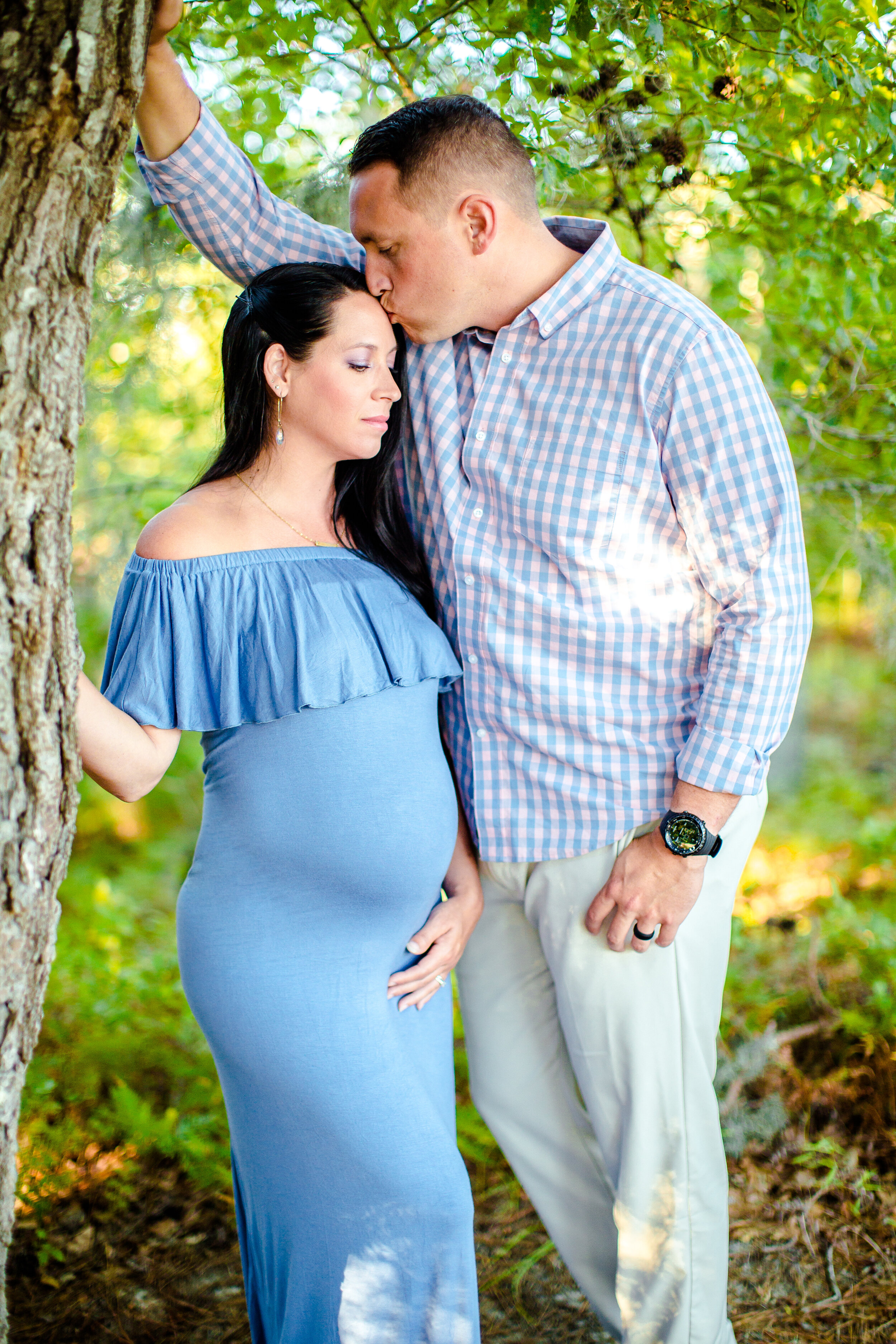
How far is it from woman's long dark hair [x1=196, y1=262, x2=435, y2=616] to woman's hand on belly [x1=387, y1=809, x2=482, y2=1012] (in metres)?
0.55

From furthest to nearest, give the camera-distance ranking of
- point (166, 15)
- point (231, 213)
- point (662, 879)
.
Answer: point (231, 213) < point (662, 879) < point (166, 15)

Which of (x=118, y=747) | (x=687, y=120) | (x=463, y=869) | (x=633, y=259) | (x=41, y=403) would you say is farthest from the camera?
(x=633, y=259)

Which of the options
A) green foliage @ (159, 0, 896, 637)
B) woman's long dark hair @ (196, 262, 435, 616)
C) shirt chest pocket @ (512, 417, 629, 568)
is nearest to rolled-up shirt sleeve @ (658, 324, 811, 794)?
shirt chest pocket @ (512, 417, 629, 568)

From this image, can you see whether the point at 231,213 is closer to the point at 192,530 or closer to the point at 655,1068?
the point at 192,530

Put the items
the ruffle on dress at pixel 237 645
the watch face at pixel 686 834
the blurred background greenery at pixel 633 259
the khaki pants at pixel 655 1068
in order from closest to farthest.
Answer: the ruffle on dress at pixel 237 645, the watch face at pixel 686 834, the khaki pants at pixel 655 1068, the blurred background greenery at pixel 633 259

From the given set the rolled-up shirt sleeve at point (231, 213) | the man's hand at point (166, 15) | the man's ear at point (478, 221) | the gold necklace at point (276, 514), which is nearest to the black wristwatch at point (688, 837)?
the gold necklace at point (276, 514)

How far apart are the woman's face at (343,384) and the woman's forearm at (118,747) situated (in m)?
0.66

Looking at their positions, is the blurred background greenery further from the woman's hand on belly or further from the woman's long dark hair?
the woman's hand on belly

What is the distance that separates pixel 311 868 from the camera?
5.71ft

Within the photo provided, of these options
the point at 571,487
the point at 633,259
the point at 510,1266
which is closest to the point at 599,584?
the point at 571,487

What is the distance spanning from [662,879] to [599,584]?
1.91 feet

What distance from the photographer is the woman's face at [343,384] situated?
1.88m

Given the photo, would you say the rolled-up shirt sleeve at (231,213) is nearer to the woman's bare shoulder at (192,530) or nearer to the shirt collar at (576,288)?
the shirt collar at (576,288)

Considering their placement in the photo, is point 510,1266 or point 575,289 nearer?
point 575,289
